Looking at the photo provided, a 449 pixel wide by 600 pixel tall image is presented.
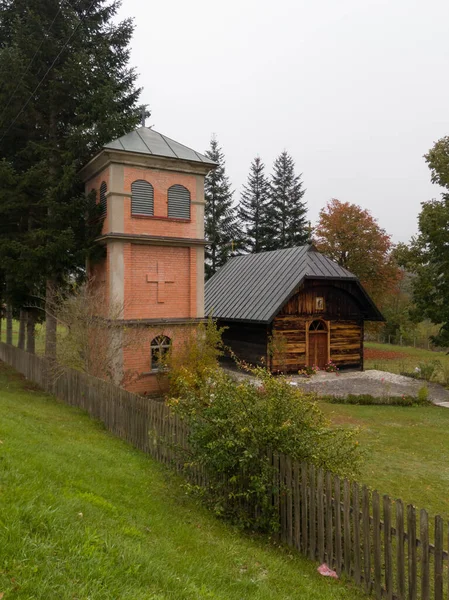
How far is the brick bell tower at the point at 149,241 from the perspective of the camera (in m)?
15.9

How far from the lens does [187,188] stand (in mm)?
17438

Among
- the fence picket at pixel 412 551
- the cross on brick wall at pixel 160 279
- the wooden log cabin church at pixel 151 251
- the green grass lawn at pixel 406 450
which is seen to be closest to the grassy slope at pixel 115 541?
the fence picket at pixel 412 551

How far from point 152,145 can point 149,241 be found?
3780 mm

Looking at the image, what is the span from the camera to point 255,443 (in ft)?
20.2

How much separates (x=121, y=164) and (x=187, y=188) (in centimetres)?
274

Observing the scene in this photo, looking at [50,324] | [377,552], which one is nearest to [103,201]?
[50,324]

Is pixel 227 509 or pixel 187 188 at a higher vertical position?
pixel 187 188

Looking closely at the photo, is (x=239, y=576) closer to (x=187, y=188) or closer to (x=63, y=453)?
(x=63, y=453)

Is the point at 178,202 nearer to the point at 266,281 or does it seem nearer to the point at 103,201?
the point at 103,201

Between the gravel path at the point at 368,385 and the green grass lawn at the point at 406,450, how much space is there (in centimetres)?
162

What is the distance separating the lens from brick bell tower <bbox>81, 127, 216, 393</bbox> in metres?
15.9

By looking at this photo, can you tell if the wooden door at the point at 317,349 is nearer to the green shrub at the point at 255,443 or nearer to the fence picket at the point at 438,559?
the green shrub at the point at 255,443

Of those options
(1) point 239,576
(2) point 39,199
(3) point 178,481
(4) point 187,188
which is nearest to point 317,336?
(4) point 187,188

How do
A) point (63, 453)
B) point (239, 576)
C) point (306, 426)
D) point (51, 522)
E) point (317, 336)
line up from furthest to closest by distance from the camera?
point (317, 336) < point (63, 453) < point (306, 426) < point (239, 576) < point (51, 522)
